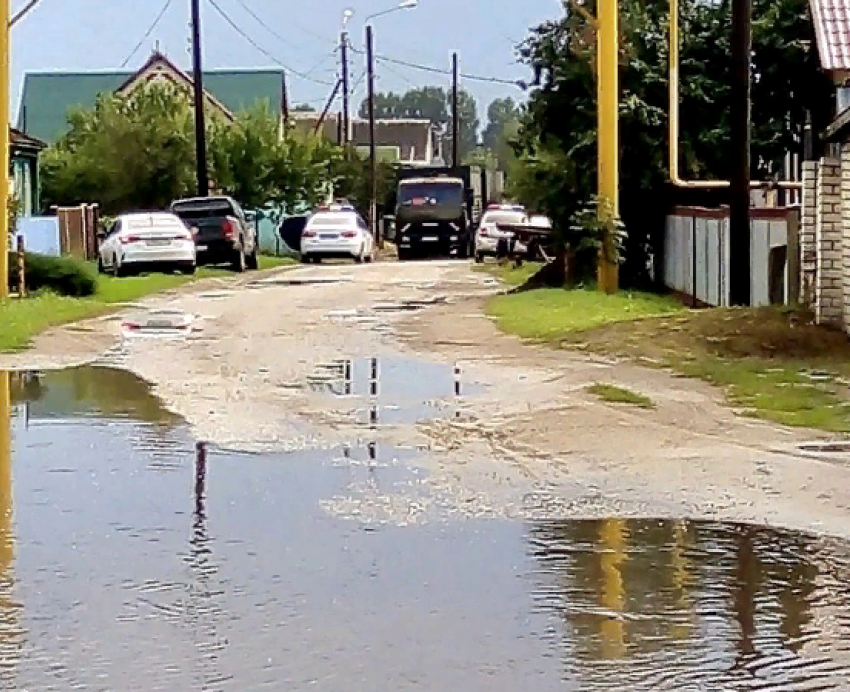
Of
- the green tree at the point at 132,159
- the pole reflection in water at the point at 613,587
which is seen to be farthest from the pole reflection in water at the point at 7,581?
the green tree at the point at 132,159

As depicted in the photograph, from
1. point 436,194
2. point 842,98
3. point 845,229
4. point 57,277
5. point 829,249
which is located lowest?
point 57,277

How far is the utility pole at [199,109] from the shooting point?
45.7 m

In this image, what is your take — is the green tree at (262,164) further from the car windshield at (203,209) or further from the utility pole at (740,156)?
the utility pole at (740,156)

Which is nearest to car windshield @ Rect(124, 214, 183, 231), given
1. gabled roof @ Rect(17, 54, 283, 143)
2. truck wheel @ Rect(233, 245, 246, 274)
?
truck wheel @ Rect(233, 245, 246, 274)

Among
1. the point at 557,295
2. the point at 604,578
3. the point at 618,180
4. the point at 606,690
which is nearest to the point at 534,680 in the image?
the point at 606,690

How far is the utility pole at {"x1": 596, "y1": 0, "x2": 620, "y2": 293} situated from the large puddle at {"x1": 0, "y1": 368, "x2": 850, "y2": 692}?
16430mm

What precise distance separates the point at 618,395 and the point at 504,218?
3477 centimetres

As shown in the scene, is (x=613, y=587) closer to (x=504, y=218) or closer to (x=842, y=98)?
(x=842, y=98)

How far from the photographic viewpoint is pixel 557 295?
91.8 feet

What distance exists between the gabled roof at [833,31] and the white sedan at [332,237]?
2805 centimetres

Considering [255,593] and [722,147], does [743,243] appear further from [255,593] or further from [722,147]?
[255,593]

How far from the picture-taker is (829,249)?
1980 centimetres

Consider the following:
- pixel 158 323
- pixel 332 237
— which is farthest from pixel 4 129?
pixel 332 237

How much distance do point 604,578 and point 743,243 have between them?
1610 centimetres
